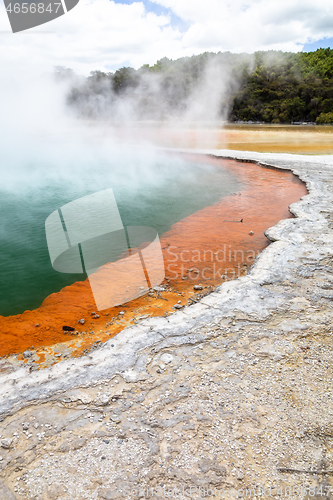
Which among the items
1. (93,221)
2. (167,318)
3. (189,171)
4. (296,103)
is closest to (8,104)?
(189,171)

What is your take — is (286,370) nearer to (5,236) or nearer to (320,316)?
(320,316)

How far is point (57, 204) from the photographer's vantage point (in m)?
7.20

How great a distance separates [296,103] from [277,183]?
79.2 feet

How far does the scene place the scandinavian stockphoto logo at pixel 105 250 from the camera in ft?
13.3

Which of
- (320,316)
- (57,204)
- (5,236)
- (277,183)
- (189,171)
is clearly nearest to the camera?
(320,316)

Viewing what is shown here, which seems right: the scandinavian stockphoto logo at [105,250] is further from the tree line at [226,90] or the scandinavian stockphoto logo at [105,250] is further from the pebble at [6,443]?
the tree line at [226,90]

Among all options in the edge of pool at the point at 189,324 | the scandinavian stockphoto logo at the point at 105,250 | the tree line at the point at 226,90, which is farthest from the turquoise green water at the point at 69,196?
the tree line at the point at 226,90

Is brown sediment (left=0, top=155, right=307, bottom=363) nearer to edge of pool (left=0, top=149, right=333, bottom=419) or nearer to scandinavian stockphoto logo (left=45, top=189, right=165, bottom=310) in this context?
scandinavian stockphoto logo (left=45, top=189, right=165, bottom=310)

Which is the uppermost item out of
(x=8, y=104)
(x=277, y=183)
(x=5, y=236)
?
(x=8, y=104)

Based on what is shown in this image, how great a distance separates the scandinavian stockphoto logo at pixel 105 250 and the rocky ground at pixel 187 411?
3.18ft

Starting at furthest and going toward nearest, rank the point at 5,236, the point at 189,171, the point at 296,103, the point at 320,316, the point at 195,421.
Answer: the point at 296,103 < the point at 189,171 < the point at 5,236 < the point at 320,316 < the point at 195,421

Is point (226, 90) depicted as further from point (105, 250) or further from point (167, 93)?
point (105, 250)

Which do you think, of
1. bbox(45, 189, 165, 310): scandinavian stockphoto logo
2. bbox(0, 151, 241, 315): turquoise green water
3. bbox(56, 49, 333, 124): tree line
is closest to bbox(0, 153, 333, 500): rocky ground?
bbox(45, 189, 165, 310): scandinavian stockphoto logo

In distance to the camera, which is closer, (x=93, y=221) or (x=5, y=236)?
(x=5, y=236)
